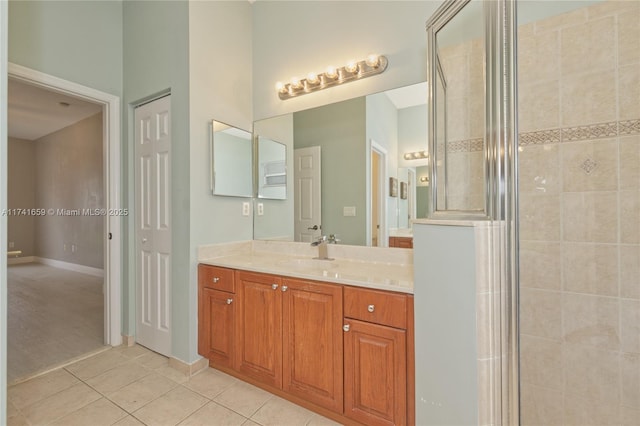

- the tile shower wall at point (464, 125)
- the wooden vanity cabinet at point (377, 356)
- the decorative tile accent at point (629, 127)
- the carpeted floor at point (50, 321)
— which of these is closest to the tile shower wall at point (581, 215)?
the decorative tile accent at point (629, 127)

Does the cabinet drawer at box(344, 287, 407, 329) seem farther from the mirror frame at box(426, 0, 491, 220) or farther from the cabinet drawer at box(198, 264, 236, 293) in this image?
the cabinet drawer at box(198, 264, 236, 293)

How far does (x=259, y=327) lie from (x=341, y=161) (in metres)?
1.27

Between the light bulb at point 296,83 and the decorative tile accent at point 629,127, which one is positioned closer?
the decorative tile accent at point 629,127

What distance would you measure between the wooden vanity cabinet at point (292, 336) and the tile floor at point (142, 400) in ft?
0.41

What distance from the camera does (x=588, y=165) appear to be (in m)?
1.37

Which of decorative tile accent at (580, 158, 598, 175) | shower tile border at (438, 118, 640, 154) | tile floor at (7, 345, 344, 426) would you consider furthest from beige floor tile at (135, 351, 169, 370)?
decorative tile accent at (580, 158, 598, 175)

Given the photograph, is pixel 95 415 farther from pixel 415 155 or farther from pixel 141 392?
pixel 415 155

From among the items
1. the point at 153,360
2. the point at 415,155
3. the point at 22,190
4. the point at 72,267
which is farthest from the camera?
the point at 22,190

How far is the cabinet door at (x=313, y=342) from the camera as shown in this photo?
1.57m

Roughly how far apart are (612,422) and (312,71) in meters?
2.68

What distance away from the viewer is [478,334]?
1107 millimetres

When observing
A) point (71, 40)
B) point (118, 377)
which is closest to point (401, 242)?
point (118, 377)

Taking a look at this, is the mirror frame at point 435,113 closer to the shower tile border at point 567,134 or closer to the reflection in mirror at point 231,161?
the shower tile border at point 567,134

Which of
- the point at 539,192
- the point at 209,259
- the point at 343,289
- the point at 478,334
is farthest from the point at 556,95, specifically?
the point at 209,259
